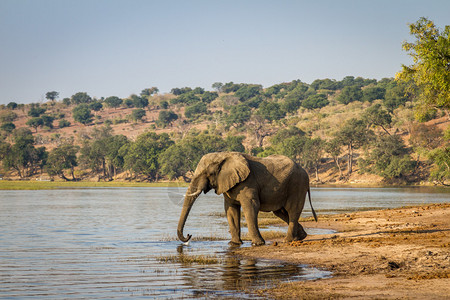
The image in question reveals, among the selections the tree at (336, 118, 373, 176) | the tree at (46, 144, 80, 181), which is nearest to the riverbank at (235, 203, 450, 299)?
the tree at (336, 118, 373, 176)

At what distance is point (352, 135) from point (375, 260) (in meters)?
98.9

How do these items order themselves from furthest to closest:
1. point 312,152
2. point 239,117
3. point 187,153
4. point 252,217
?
point 239,117 < point 187,153 < point 312,152 < point 252,217

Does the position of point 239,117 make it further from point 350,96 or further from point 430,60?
point 430,60

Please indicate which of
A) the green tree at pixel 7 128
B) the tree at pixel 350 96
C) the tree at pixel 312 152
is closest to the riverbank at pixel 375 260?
the tree at pixel 312 152

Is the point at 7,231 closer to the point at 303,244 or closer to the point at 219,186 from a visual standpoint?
the point at 219,186

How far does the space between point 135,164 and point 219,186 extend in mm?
106436

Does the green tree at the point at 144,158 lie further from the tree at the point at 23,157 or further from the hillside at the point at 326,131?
the tree at the point at 23,157

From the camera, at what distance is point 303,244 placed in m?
19.4

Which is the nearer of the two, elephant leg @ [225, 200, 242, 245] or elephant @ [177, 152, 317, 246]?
elephant @ [177, 152, 317, 246]

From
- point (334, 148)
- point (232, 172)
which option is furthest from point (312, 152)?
point (232, 172)

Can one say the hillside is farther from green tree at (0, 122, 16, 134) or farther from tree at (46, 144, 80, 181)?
tree at (46, 144, 80, 181)

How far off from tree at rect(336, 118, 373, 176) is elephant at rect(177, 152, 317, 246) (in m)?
93.1

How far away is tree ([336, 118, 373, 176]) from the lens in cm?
11160

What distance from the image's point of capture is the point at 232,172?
19203mm
